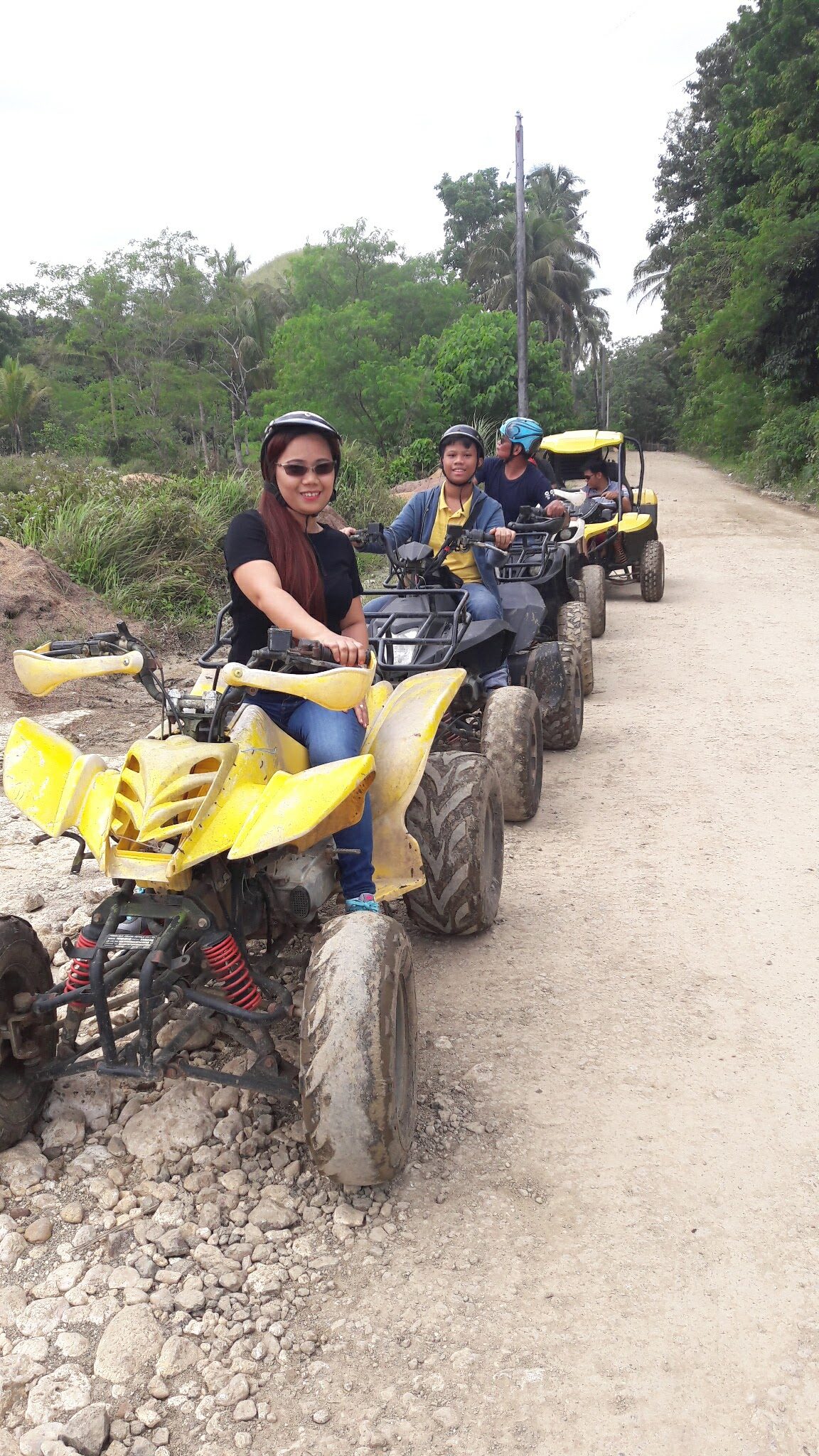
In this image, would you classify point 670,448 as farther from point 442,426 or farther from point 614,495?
point 614,495

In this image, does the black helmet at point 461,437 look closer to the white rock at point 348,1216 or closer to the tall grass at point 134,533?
the white rock at point 348,1216

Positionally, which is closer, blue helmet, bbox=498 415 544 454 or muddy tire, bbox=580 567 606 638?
blue helmet, bbox=498 415 544 454

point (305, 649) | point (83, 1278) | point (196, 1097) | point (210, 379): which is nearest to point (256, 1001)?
point (196, 1097)

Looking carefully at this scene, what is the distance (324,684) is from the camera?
2.48 metres

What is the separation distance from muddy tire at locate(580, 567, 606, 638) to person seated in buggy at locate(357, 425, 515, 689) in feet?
12.3

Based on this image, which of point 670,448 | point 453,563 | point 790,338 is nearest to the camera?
point 453,563

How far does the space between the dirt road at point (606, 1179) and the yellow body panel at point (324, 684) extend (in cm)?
127

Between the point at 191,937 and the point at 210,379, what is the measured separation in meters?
39.0

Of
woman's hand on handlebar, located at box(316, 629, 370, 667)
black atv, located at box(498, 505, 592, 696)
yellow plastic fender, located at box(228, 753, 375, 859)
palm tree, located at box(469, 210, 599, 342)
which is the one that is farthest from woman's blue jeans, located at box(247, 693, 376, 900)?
palm tree, located at box(469, 210, 599, 342)

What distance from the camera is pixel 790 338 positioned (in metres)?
23.4

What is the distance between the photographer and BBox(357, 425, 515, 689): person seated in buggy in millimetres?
A: 5965

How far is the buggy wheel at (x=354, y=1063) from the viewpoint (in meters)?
2.39

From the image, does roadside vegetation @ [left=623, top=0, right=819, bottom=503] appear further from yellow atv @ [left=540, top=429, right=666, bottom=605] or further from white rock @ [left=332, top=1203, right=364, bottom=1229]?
white rock @ [left=332, top=1203, right=364, bottom=1229]

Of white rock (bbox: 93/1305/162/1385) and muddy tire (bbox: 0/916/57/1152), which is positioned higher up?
muddy tire (bbox: 0/916/57/1152)
